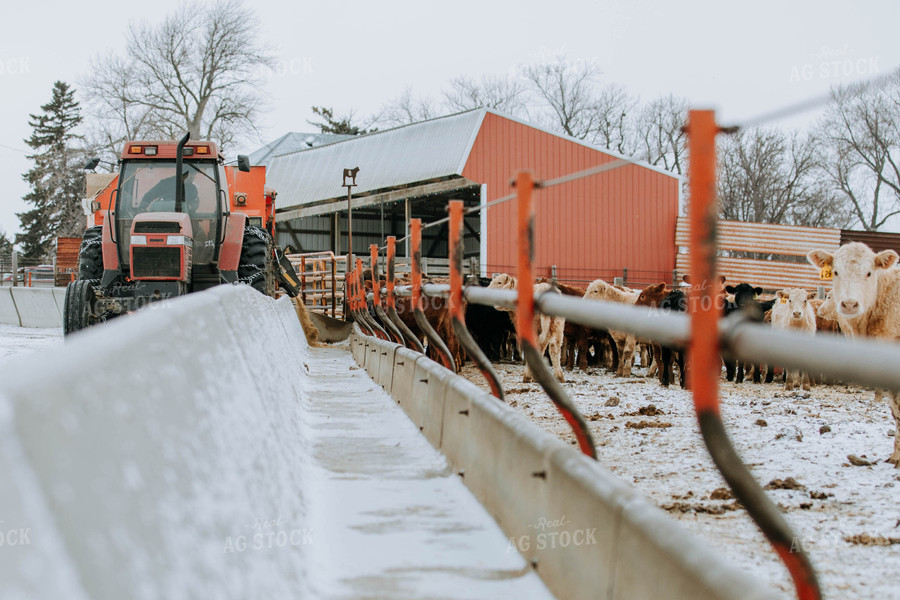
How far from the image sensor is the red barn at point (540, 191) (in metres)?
30.9

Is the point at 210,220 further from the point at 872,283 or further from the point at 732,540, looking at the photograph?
the point at 732,540

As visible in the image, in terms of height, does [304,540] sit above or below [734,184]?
below

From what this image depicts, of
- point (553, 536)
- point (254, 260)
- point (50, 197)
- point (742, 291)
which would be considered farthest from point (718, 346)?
point (50, 197)

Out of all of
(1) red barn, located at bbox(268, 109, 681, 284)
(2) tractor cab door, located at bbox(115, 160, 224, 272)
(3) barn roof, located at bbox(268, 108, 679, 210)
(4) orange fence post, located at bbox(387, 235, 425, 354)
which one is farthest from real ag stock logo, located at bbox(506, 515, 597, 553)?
(1) red barn, located at bbox(268, 109, 681, 284)

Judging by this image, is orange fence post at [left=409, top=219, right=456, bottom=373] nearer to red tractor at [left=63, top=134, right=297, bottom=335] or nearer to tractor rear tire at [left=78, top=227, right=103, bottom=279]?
red tractor at [left=63, top=134, right=297, bottom=335]

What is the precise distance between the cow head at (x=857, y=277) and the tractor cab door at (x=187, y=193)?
8733 millimetres

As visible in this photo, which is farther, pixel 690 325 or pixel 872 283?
pixel 872 283

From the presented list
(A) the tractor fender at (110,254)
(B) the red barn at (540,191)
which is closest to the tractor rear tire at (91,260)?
(A) the tractor fender at (110,254)

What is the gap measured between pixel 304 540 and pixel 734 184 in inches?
1643

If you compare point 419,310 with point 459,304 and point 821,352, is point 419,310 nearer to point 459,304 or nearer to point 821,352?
point 459,304

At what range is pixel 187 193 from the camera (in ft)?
42.1

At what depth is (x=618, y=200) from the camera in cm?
3309

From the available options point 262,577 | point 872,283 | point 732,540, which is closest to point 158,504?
point 262,577

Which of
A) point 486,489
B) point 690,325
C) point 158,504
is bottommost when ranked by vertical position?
point 486,489
